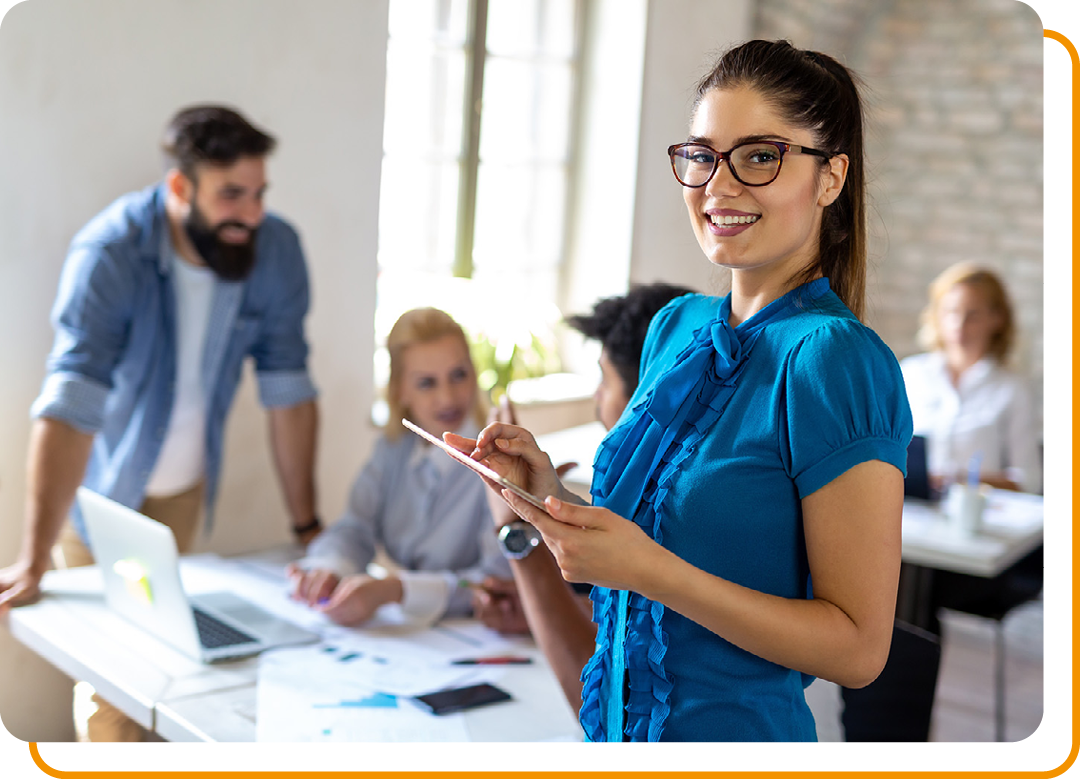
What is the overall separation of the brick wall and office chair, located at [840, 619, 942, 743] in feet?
11.5

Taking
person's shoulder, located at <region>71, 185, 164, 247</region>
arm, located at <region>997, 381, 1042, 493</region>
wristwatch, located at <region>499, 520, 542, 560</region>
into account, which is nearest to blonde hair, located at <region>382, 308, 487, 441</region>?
person's shoulder, located at <region>71, 185, 164, 247</region>

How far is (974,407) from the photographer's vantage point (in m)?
3.69

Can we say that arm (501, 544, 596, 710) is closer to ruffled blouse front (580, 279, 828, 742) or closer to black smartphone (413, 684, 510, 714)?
black smartphone (413, 684, 510, 714)

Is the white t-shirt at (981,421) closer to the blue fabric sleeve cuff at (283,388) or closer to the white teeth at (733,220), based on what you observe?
the blue fabric sleeve cuff at (283,388)

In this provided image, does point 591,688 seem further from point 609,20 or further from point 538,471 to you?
point 609,20

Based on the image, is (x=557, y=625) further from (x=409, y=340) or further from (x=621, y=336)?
(x=409, y=340)

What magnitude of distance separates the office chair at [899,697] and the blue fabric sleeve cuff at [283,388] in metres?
1.64

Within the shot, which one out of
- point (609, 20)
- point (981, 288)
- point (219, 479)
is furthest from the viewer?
point (609, 20)

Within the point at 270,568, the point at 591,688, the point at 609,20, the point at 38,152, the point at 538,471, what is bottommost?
the point at 270,568

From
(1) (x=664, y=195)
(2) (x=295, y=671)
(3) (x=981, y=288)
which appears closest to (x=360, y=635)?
(2) (x=295, y=671)

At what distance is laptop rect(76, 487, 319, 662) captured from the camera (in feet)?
5.49

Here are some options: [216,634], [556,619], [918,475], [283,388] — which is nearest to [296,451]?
[283,388]

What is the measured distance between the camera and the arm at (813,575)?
2.66 feet

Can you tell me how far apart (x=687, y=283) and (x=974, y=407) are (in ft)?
4.54
